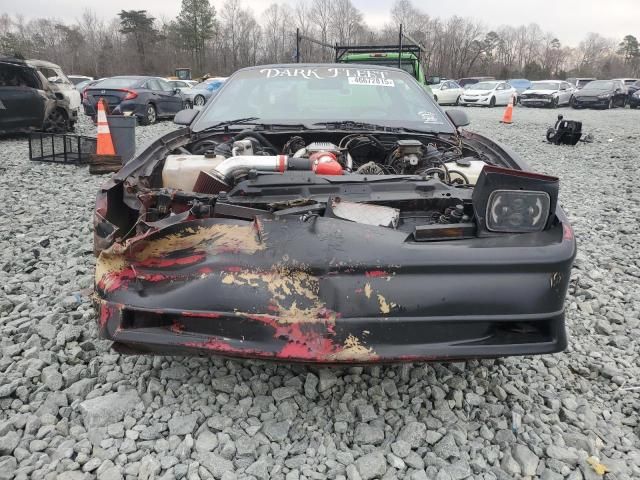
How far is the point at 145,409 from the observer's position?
2.16 metres

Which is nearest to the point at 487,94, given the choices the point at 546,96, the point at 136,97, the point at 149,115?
the point at 546,96

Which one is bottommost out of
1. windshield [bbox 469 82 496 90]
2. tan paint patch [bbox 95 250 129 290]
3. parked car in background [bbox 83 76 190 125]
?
tan paint patch [bbox 95 250 129 290]

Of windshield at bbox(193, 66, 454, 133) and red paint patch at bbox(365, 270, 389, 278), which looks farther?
windshield at bbox(193, 66, 454, 133)

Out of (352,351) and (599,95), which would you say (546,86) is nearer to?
(599,95)

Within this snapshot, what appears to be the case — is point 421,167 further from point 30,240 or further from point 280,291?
point 30,240

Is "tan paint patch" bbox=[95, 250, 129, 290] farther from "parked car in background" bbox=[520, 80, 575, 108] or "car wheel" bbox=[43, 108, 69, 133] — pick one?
"parked car in background" bbox=[520, 80, 575, 108]

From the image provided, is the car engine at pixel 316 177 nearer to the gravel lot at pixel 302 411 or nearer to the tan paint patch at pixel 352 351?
the tan paint patch at pixel 352 351

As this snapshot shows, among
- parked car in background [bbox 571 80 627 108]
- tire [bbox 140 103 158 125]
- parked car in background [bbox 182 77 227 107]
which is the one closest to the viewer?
tire [bbox 140 103 158 125]

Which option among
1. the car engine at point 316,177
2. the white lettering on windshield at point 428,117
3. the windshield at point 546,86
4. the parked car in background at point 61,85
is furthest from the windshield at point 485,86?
the car engine at point 316,177

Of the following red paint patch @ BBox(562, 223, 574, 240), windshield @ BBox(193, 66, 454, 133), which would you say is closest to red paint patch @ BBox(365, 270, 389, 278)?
red paint patch @ BBox(562, 223, 574, 240)

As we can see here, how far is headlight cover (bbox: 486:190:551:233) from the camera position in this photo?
6.61 feet

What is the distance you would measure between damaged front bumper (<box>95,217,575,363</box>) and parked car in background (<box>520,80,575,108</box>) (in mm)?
24798

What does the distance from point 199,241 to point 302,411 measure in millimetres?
869

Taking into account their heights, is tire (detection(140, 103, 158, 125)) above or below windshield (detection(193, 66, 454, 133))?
above
